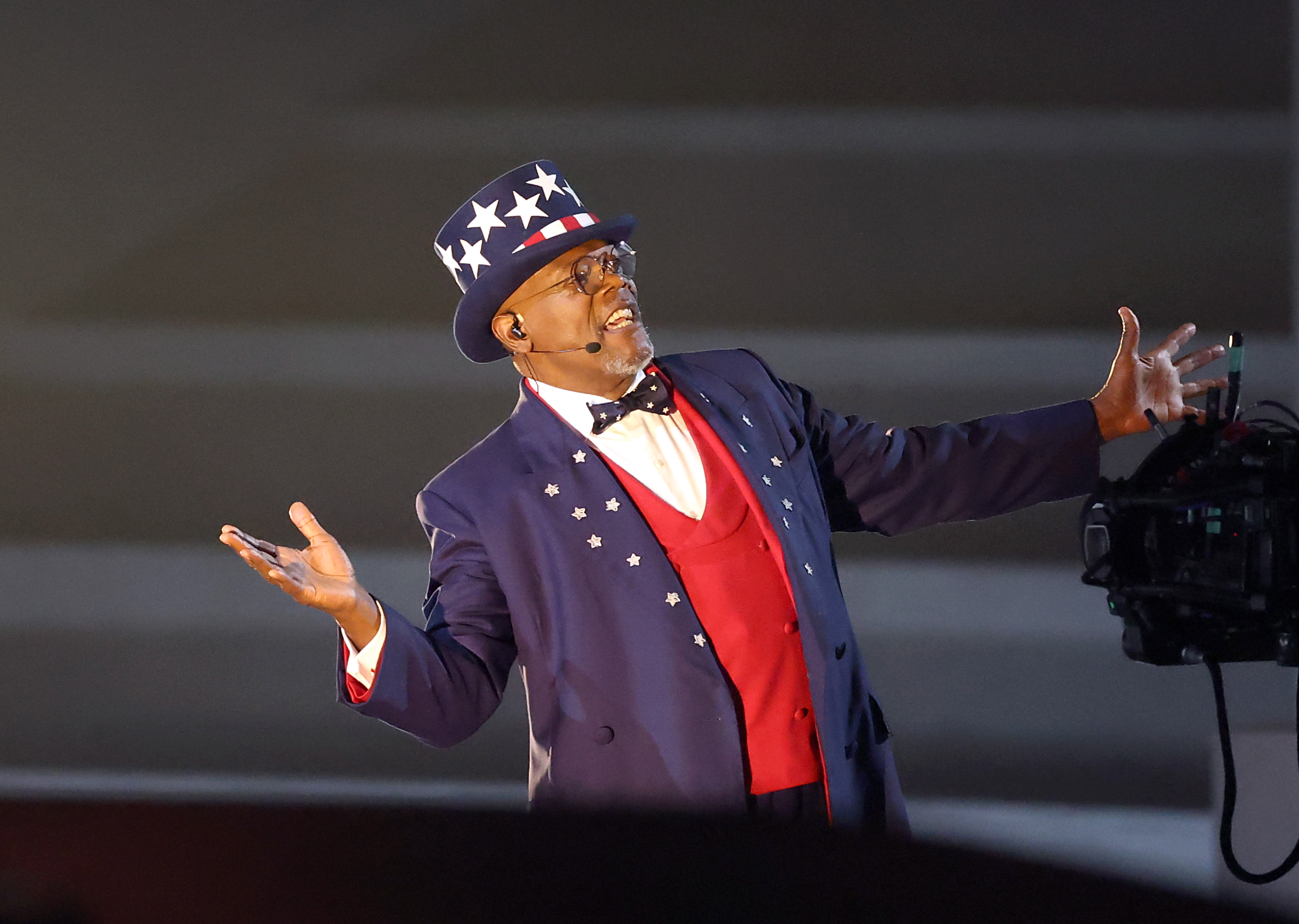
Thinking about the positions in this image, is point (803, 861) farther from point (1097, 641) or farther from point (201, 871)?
point (1097, 641)

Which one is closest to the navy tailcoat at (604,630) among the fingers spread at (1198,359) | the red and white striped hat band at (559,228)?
the red and white striped hat band at (559,228)

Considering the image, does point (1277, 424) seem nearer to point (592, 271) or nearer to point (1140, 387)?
point (1140, 387)

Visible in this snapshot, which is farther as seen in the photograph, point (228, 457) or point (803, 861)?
point (228, 457)

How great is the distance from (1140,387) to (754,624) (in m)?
0.70

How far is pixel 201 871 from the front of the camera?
2.23ft

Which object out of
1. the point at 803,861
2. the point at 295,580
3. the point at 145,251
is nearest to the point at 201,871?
the point at 803,861

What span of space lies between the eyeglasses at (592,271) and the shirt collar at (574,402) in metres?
0.13

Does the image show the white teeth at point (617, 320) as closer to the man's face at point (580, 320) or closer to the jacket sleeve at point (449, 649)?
the man's face at point (580, 320)

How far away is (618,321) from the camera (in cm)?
190

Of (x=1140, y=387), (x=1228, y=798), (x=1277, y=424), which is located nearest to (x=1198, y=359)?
(x=1140, y=387)

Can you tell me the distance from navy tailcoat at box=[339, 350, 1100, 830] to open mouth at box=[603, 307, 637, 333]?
0.10 meters

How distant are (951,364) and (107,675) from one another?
2.35 metres

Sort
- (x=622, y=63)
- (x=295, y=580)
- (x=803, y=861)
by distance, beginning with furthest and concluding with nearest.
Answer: (x=622, y=63) → (x=295, y=580) → (x=803, y=861)

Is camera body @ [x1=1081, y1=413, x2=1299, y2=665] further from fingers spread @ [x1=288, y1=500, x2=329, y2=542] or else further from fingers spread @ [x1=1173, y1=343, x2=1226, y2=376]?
fingers spread @ [x1=288, y1=500, x2=329, y2=542]
